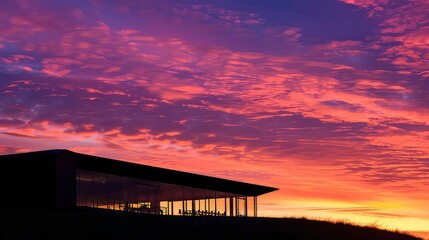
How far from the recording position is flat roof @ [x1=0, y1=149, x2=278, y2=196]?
4081 cm

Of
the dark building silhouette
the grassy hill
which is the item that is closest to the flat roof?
the dark building silhouette

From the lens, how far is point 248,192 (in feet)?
198

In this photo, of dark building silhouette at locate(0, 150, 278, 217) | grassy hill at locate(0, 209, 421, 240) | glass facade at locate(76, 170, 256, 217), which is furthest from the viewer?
glass facade at locate(76, 170, 256, 217)

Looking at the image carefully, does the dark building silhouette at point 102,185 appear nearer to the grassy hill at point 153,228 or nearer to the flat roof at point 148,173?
the flat roof at point 148,173

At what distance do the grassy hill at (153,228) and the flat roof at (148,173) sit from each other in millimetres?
6446

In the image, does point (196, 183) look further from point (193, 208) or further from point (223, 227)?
point (223, 227)

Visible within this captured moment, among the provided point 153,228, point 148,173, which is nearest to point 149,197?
point 148,173

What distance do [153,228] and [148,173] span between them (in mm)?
15930

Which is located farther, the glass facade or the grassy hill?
the glass facade

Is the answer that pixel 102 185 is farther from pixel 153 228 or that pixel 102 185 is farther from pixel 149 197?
pixel 153 228

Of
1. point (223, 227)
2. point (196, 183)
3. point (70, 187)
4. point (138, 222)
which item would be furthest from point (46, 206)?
point (196, 183)

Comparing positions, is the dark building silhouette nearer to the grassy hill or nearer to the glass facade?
the glass facade

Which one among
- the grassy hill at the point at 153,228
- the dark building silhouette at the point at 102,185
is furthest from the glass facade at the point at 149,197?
the grassy hill at the point at 153,228

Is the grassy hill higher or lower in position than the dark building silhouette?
lower
